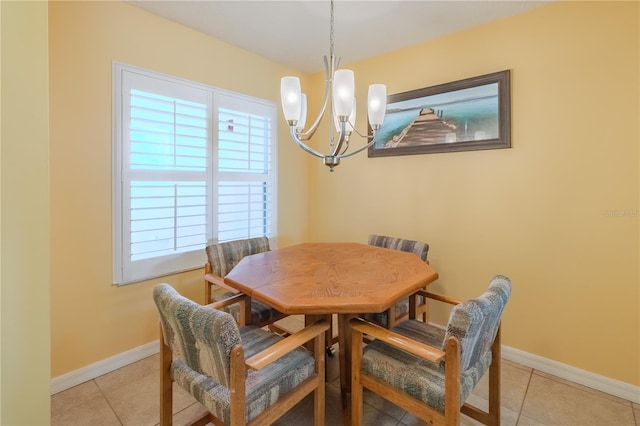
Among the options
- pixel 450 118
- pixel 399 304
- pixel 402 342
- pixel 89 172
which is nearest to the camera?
pixel 402 342

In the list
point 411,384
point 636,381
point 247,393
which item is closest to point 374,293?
point 411,384

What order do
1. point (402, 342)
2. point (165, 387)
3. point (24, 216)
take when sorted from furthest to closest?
point (165, 387) → point (402, 342) → point (24, 216)

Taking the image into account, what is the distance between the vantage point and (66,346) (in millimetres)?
1950

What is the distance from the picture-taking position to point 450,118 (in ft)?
7.98

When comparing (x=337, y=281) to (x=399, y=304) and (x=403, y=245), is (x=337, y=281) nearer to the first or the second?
(x=399, y=304)

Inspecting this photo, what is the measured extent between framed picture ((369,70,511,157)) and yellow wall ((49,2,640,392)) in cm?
8

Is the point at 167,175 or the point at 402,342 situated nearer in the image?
the point at 402,342

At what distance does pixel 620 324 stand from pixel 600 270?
0.33 m

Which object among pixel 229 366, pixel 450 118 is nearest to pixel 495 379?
pixel 229 366

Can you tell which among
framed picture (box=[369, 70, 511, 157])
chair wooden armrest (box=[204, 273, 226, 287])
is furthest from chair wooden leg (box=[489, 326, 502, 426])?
chair wooden armrest (box=[204, 273, 226, 287])

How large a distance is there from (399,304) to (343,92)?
56.1 inches

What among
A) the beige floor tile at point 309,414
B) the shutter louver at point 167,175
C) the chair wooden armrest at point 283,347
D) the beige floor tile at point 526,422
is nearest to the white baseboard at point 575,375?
the beige floor tile at point 526,422

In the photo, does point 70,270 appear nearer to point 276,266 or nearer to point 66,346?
point 66,346

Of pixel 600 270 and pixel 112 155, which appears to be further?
pixel 112 155
